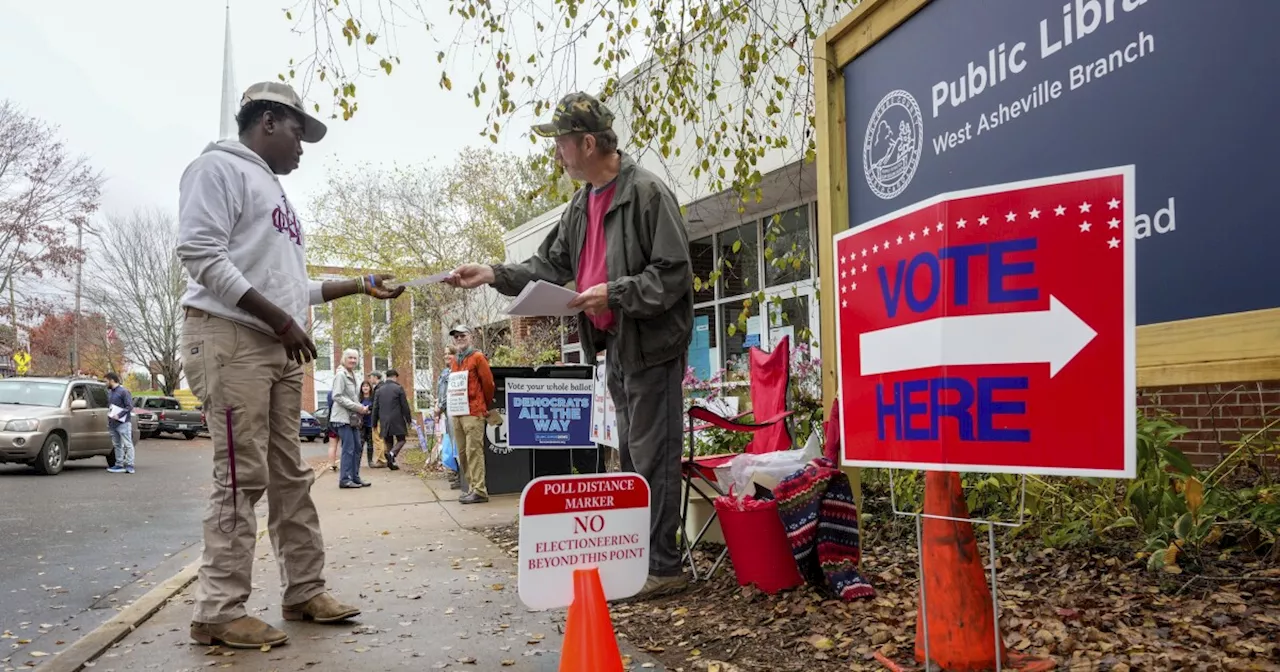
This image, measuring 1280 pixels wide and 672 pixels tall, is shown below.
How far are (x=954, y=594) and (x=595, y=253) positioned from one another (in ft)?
7.37

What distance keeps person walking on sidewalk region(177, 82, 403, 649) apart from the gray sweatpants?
1296 millimetres

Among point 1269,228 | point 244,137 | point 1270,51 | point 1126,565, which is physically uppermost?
point 244,137

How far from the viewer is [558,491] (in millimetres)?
2514

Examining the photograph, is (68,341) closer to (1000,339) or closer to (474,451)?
(474,451)

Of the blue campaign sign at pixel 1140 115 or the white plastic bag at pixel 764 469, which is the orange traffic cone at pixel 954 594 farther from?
the white plastic bag at pixel 764 469

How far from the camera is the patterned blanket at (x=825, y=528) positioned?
348cm

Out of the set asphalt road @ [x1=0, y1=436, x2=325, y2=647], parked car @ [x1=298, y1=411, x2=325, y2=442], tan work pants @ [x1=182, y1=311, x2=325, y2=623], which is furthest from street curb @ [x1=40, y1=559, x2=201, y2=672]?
parked car @ [x1=298, y1=411, x2=325, y2=442]

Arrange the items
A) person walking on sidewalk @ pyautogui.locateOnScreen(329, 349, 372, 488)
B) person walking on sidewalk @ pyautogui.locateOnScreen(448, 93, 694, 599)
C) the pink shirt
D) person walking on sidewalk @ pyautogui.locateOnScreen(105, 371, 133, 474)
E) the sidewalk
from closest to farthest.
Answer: the sidewalk
person walking on sidewalk @ pyautogui.locateOnScreen(448, 93, 694, 599)
the pink shirt
person walking on sidewalk @ pyautogui.locateOnScreen(329, 349, 372, 488)
person walking on sidewalk @ pyautogui.locateOnScreen(105, 371, 133, 474)

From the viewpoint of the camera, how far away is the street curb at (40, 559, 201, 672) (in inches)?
123

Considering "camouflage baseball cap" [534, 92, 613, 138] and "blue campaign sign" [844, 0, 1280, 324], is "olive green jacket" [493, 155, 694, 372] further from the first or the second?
"blue campaign sign" [844, 0, 1280, 324]

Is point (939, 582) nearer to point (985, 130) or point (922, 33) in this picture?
point (985, 130)

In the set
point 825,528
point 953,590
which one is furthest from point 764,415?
point 953,590

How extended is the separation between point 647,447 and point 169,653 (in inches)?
80.8

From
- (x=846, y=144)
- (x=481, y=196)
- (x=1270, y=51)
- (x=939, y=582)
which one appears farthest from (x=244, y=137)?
(x=481, y=196)
